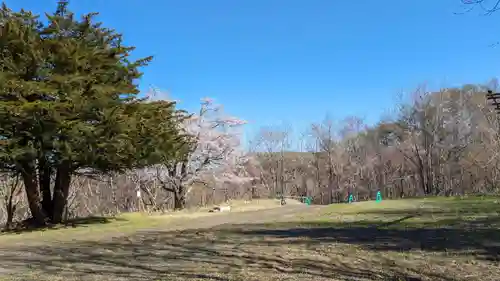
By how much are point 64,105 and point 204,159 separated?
14424mm

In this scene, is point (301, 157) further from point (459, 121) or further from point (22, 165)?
point (22, 165)

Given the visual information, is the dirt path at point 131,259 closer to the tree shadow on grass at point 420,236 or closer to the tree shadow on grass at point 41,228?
the tree shadow on grass at point 420,236

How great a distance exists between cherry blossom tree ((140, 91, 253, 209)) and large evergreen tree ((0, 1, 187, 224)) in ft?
30.7

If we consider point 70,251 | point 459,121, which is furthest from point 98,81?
point 459,121

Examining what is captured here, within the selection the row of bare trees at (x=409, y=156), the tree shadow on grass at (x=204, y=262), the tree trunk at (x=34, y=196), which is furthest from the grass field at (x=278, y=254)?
the row of bare trees at (x=409, y=156)

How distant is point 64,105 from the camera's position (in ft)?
40.0

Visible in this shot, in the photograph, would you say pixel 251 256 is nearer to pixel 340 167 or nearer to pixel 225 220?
pixel 225 220

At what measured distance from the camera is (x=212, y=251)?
7938 mm

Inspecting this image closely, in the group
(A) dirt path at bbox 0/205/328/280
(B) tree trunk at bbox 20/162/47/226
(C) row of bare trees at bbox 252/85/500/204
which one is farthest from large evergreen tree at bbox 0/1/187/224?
(C) row of bare trees at bbox 252/85/500/204

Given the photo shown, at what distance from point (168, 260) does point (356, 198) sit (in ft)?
136

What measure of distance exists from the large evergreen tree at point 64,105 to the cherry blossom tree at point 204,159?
9347 mm

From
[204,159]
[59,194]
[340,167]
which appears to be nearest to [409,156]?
[340,167]

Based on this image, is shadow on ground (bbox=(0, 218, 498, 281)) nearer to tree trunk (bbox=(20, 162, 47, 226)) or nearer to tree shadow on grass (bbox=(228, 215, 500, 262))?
tree shadow on grass (bbox=(228, 215, 500, 262))

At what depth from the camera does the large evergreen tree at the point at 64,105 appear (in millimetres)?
12047
